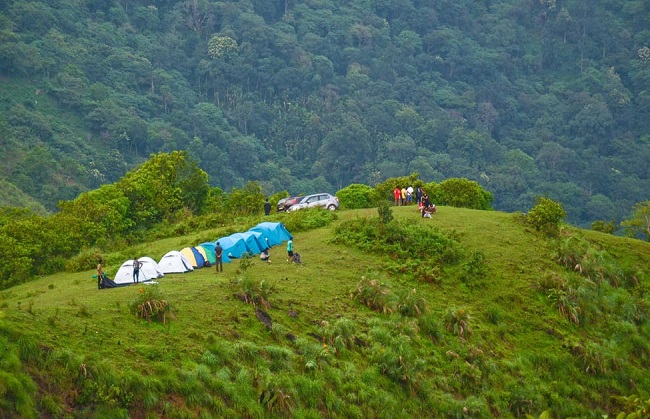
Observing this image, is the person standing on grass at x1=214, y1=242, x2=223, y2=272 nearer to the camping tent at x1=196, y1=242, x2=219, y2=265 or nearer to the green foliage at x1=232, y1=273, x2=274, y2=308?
the camping tent at x1=196, y1=242, x2=219, y2=265

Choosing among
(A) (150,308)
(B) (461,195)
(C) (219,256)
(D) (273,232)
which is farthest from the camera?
(B) (461,195)

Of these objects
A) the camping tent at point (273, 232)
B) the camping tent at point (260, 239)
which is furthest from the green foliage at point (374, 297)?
the camping tent at point (273, 232)

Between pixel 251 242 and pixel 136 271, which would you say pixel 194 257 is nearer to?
pixel 251 242

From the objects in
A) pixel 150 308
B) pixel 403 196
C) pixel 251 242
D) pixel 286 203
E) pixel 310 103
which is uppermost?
pixel 150 308

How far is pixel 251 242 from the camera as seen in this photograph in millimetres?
47719

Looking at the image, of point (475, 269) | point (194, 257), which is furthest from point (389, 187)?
point (194, 257)

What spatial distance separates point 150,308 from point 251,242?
15.6 meters

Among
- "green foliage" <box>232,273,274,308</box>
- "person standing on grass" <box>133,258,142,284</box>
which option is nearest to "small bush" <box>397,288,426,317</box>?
"green foliage" <box>232,273,274,308</box>

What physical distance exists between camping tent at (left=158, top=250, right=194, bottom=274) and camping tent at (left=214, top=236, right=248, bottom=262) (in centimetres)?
239

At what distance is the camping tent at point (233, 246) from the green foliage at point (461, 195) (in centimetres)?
1660

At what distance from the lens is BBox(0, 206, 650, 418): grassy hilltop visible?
2780 centimetres

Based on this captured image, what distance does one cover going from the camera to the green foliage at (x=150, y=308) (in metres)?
32.4

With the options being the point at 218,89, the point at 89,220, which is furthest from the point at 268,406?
the point at 218,89

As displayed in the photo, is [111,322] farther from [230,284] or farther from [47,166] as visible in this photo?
[47,166]
